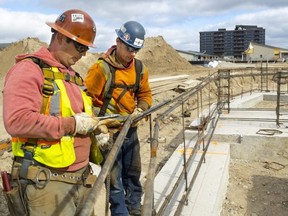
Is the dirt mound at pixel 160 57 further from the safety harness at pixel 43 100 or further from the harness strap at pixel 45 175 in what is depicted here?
the safety harness at pixel 43 100

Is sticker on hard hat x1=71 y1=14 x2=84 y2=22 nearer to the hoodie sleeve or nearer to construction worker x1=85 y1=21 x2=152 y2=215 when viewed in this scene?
the hoodie sleeve

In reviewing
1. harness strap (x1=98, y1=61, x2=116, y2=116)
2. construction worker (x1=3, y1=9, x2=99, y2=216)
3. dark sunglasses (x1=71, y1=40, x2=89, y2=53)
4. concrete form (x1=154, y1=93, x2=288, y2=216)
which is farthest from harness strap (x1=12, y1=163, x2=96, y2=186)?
concrete form (x1=154, y1=93, x2=288, y2=216)

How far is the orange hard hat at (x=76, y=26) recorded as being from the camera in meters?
2.22

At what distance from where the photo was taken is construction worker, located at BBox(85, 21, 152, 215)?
3.19 metres

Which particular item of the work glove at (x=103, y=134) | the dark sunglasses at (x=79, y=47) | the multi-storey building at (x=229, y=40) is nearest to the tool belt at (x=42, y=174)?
the work glove at (x=103, y=134)

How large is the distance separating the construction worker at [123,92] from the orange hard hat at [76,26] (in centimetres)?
89

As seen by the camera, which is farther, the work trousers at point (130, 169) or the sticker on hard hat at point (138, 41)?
the work trousers at point (130, 169)

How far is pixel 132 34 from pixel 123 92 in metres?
0.59

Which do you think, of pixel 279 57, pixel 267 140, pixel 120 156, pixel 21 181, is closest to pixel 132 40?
pixel 120 156

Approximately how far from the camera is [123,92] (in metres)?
3.30

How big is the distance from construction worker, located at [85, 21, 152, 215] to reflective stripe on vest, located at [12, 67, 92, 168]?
3.59ft

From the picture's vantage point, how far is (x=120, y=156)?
340cm

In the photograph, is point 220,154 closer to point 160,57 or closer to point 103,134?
point 103,134

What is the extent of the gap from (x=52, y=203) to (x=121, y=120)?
0.85 metres
